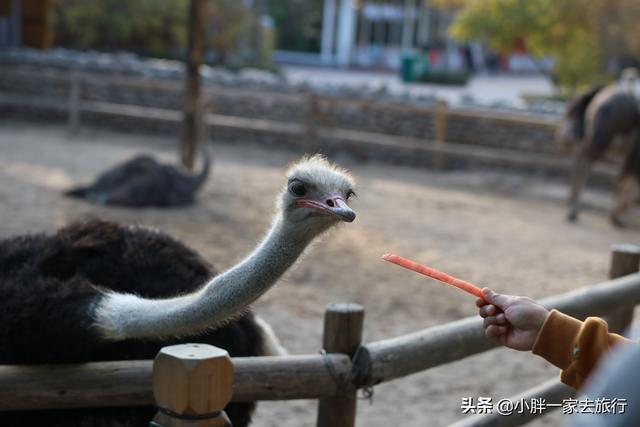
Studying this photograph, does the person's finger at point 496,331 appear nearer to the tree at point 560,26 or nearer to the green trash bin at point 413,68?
the tree at point 560,26

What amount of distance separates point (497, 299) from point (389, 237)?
5622mm

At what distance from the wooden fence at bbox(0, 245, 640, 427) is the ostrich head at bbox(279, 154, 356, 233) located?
316 mm

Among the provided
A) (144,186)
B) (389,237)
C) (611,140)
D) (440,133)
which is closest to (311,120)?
(440,133)

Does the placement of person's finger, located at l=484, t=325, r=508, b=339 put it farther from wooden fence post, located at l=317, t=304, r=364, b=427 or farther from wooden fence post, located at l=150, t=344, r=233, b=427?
wooden fence post, located at l=317, t=304, r=364, b=427

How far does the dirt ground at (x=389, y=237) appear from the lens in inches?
171

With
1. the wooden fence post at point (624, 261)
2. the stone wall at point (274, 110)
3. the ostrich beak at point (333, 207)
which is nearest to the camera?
the ostrich beak at point (333, 207)

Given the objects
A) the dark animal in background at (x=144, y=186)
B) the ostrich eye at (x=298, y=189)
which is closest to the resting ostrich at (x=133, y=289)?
the ostrich eye at (x=298, y=189)

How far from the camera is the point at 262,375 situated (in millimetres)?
2170

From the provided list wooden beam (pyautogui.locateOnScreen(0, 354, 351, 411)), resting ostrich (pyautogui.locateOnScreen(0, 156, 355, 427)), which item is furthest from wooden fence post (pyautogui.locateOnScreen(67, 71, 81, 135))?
wooden beam (pyautogui.locateOnScreen(0, 354, 351, 411))

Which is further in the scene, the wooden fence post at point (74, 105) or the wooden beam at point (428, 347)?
the wooden fence post at point (74, 105)

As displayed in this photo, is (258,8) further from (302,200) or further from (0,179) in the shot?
(302,200)

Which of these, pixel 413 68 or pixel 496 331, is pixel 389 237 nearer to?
pixel 496 331

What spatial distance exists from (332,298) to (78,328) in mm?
3495

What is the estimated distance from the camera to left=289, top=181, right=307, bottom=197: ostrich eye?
184cm
